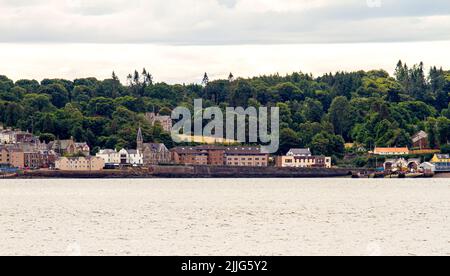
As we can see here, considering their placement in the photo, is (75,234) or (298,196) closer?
(75,234)

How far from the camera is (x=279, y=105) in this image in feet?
526

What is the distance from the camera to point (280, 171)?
130500mm

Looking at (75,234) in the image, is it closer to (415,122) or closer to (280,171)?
(280,171)

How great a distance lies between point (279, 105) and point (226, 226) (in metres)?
115

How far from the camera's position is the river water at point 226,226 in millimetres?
36875

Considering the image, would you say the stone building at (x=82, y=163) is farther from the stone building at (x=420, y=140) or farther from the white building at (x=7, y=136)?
the stone building at (x=420, y=140)

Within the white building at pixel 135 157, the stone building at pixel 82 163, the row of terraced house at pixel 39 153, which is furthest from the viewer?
the white building at pixel 135 157

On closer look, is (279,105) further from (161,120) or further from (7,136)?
(7,136)

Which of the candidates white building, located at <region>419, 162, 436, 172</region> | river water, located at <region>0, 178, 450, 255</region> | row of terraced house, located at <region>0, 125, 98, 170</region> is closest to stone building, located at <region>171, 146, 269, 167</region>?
row of terraced house, located at <region>0, 125, 98, 170</region>

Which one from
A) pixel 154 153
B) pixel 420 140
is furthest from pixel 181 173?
pixel 420 140

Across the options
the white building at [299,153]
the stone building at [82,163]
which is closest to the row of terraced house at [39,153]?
the stone building at [82,163]

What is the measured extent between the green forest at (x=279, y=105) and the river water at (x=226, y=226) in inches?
2887
